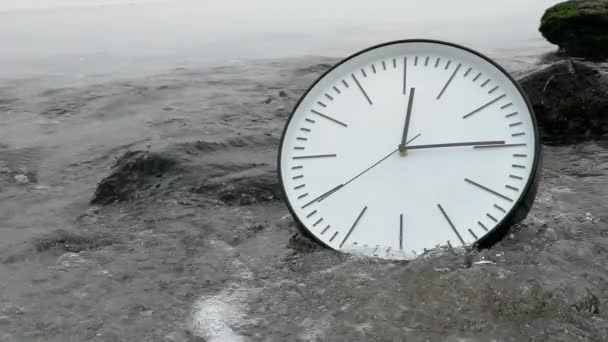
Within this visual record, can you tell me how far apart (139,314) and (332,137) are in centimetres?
91

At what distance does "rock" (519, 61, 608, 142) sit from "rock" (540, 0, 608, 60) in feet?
9.97

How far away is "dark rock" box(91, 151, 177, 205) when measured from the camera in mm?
3137

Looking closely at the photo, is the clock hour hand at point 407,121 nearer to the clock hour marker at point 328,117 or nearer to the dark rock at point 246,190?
the clock hour marker at point 328,117

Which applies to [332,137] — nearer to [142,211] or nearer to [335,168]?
[335,168]

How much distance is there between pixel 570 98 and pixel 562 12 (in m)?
3.73

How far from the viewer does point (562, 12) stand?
695 centimetres

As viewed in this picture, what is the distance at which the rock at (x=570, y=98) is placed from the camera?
3.64 m

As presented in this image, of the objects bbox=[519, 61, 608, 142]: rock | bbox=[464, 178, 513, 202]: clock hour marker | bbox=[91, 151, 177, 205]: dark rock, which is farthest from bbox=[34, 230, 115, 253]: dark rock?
bbox=[519, 61, 608, 142]: rock

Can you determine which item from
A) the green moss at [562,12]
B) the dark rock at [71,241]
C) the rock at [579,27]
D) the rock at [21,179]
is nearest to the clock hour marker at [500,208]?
the dark rock at [71,241]

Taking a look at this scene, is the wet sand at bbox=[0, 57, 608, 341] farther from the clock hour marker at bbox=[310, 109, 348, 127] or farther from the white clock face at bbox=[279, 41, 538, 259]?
the clock hour marker at bbox=[310, 109, 348, 127]

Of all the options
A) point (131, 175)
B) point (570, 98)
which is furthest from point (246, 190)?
point (570, 98)

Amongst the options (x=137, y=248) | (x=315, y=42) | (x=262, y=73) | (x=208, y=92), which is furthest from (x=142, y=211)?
(x=315, y=42)

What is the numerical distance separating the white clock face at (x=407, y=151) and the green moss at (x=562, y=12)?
16.3 ft

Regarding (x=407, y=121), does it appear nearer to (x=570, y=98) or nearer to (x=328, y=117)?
(x=328, y=117)
